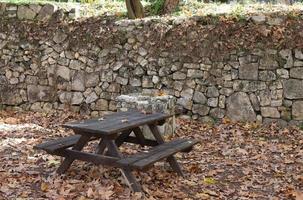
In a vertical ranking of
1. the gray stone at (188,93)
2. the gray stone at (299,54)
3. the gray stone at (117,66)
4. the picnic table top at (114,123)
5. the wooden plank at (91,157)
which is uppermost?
the gray stone at (299,54)

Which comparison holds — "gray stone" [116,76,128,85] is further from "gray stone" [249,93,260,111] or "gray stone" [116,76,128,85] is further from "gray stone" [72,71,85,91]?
"gray stone" [249,93,260,111]

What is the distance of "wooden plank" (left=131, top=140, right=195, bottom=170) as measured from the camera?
439 centimetres

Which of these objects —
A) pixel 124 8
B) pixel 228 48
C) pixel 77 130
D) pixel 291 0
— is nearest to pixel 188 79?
pixel 228 48

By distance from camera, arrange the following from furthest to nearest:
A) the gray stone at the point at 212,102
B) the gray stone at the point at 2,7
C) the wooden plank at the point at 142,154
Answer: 1. the gray stone at the point at 2,7
2. the gray stone at the point at 212,102
3. the wooden plank at the point at 142,154

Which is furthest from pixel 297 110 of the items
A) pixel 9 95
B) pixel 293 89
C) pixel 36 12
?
pixel 9 95

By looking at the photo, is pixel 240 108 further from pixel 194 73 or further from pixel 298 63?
pixel 298 63

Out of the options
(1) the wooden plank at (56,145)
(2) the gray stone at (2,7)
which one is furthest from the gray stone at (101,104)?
(1) the wooden plank at (56,145)

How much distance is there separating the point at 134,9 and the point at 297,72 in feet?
12.3

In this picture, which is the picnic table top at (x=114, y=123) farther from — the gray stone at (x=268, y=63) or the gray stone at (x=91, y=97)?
the gray stone at (x=91, y=97)

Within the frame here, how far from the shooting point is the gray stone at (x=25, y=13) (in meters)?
10.1

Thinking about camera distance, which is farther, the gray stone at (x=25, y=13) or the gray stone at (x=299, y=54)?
the gray stone at (x=25, y=13)

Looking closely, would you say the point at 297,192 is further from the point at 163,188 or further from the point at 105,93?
the point at 105,93

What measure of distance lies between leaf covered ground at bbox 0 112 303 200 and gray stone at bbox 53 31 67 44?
8.53ft

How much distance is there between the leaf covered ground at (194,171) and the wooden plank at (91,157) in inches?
9.4
